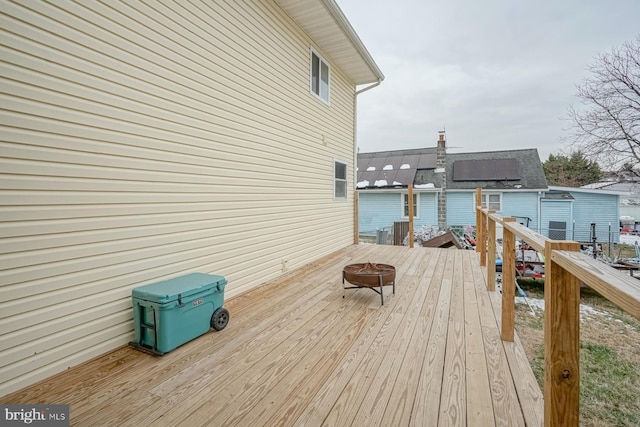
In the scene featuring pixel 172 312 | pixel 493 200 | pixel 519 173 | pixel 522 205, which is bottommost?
pixel 172 312

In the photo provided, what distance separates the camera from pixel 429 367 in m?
2.19

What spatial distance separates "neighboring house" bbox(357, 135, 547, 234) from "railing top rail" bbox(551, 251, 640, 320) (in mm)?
13517

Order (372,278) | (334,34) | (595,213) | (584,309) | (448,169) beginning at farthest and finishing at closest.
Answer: (448,169) < (595,213) < (584,309) < (334,34) < (372,278)

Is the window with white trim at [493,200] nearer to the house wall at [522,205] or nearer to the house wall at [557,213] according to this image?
the house wall at [522,205]

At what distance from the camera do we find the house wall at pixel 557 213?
44.4ft

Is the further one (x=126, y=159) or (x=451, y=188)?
(x=451, y=188)

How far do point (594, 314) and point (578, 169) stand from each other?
24.6 meters

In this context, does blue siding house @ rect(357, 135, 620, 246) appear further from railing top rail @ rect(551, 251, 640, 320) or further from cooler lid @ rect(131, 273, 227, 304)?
railing top rail @ rect(551, 251, 640, 320)

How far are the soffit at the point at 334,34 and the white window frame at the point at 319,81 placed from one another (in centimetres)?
22

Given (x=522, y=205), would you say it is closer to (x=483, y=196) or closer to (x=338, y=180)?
(x=483, y=196)

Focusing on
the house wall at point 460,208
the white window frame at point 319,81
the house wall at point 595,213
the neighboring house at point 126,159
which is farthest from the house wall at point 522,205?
the neighboring house at point 126,159

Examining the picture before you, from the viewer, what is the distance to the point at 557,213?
13.7 m

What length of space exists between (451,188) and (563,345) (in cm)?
1532

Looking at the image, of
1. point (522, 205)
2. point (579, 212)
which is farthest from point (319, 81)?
point (579, 212)
